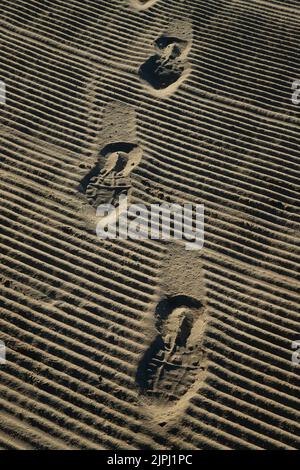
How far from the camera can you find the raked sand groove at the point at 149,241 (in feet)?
10.5

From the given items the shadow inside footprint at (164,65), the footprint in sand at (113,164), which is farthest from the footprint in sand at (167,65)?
the footprint in sand at (113,164)

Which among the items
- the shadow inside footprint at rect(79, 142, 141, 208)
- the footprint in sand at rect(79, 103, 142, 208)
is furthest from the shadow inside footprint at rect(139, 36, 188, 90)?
the shadow inside footprint at rect(79, 142, 141, 208)

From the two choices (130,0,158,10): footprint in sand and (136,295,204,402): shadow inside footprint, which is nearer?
(136,295,204,402): shadow inside footprint

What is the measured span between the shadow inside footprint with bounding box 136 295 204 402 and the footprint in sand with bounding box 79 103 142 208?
1204mm

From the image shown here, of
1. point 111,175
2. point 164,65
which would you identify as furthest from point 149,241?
point 164,65

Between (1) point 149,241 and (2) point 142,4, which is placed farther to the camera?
(2) point 142,4

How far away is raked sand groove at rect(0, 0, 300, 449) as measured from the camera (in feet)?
10.5

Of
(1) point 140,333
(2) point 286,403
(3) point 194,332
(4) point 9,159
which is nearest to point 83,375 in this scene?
(1) point 140,333

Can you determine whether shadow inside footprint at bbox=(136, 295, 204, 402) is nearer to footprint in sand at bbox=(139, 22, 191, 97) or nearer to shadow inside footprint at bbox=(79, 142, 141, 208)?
shadow inside footprint at bbox=(79, 142, 141, 208)

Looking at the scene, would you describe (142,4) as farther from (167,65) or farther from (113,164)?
(113,164)

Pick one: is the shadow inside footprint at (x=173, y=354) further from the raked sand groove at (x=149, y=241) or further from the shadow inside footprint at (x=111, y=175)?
the shadow inside footprint at (x=111, y=175)

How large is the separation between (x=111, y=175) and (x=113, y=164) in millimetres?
146

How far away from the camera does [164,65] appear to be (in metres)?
5.23

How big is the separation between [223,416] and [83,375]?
1.06 meters
